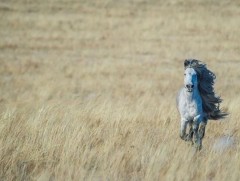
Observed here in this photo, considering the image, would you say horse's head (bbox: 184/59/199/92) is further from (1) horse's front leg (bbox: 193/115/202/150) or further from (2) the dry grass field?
(2) the dry grass field

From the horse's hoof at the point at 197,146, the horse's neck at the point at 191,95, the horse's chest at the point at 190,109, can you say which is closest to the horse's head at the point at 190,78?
the horse's neck at the point at 191,95

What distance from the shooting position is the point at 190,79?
15.5 ft

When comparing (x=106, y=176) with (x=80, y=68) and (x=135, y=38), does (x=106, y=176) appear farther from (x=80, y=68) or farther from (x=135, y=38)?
(x=135, y=38)

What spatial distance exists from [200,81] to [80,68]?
1166 centimetres

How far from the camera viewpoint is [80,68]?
54.2ft

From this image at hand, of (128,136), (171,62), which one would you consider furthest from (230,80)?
(128,136)

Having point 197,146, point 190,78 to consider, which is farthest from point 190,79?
point 197,146

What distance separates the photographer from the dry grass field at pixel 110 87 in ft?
15.7

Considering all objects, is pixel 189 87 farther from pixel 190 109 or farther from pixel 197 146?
pixel 197 146

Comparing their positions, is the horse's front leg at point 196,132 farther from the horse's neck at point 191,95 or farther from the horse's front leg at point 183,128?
the horse's neck at point 191,95

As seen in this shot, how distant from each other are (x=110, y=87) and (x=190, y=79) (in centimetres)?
894

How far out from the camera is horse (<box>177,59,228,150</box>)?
15.8 ft

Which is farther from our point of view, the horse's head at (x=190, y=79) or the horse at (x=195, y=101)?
the horse at (x=195, y=101)

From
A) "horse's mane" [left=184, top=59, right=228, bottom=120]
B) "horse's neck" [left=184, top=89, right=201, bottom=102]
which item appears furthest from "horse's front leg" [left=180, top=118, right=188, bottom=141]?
"horse's mane" [left=184, top=59, right=228, bottom=120]
